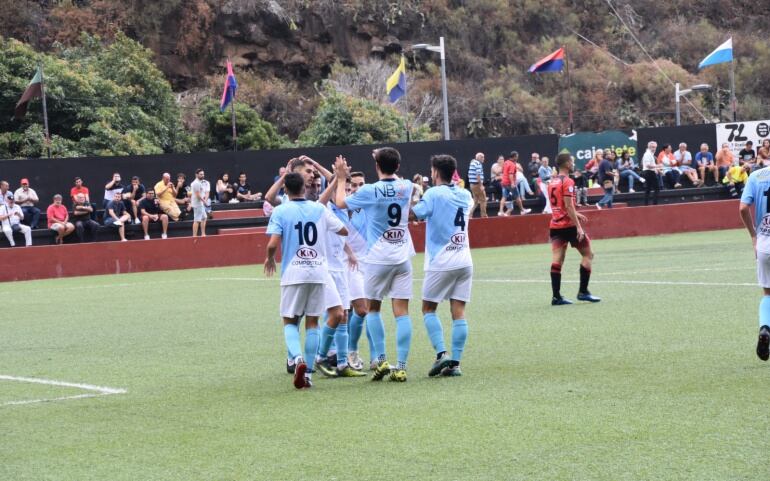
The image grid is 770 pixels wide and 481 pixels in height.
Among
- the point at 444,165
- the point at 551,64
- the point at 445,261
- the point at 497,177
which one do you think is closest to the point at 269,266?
the point at 445,261

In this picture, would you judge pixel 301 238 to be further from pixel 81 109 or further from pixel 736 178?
pixel 81 109

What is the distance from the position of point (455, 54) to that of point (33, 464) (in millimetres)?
58984

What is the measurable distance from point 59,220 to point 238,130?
19360 mm

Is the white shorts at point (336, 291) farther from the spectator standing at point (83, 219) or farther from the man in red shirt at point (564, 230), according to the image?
the spectator standing at point (83, 219)

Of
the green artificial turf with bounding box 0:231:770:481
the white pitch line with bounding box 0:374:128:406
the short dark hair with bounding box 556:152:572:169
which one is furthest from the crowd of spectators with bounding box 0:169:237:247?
the white pitch line with bounding box 0:374:128:406

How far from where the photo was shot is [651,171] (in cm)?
3484

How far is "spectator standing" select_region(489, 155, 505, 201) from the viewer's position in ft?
113

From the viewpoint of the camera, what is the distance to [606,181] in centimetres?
3450

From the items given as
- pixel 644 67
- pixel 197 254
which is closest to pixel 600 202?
pixel 197 254

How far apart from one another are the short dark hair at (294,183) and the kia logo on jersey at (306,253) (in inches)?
18.5

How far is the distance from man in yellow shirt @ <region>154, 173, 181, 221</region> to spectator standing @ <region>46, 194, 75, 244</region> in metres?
2.60

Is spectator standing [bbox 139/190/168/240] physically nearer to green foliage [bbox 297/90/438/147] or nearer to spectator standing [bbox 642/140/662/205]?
green foliage [bbox 297/90/438/147]

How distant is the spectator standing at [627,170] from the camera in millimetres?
35969

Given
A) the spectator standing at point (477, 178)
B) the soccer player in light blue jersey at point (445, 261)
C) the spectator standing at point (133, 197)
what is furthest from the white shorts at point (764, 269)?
the spectator standing at point (133, 197)
